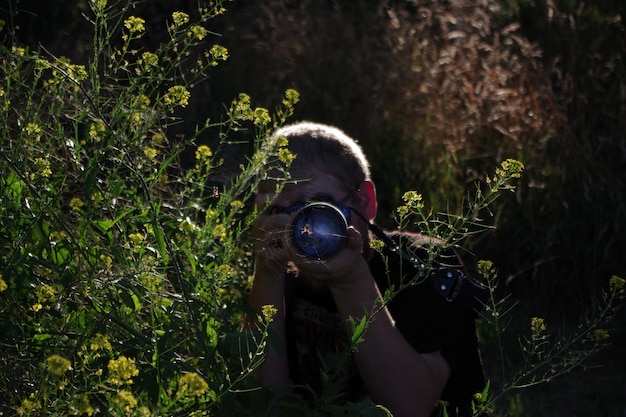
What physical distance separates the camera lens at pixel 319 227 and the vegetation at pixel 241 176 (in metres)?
0.13

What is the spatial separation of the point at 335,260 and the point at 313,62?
3.78 m

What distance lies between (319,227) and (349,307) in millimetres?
242

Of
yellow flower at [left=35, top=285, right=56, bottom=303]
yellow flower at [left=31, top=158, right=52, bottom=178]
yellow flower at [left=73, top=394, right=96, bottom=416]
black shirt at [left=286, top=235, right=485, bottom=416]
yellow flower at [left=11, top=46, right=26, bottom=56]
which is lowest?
black shirt at [left=286, top=235, right=485, bottom=416]

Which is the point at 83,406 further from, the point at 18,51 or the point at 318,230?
the point at 18,51

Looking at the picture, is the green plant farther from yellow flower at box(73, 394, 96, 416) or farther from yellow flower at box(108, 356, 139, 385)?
yellow flower at box(108, 356, 139, 385)

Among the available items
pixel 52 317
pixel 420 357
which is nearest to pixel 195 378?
pixel 52 317

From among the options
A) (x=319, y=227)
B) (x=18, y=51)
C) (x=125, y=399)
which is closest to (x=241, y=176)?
(x=319, y=227)

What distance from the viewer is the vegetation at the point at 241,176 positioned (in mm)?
2154

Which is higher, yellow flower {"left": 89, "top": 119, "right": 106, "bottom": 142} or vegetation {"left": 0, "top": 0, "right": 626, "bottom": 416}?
yellow flower {"left": 89, "top": 119, "right": 106, "bottom": 142}

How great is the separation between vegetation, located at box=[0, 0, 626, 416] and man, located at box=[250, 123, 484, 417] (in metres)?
0.11

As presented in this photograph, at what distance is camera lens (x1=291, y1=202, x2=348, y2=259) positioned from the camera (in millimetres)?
2197

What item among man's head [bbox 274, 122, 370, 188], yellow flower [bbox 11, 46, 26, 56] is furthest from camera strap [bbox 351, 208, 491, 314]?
yellow flower [bbox 11, 46, 26, 56]

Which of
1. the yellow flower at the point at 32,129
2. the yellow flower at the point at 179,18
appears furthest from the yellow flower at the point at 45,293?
the yellow flower at the point at 179,18

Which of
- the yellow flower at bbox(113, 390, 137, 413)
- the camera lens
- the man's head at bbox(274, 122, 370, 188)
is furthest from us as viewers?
the man's head at bbox(274, 122, 370, 188)
